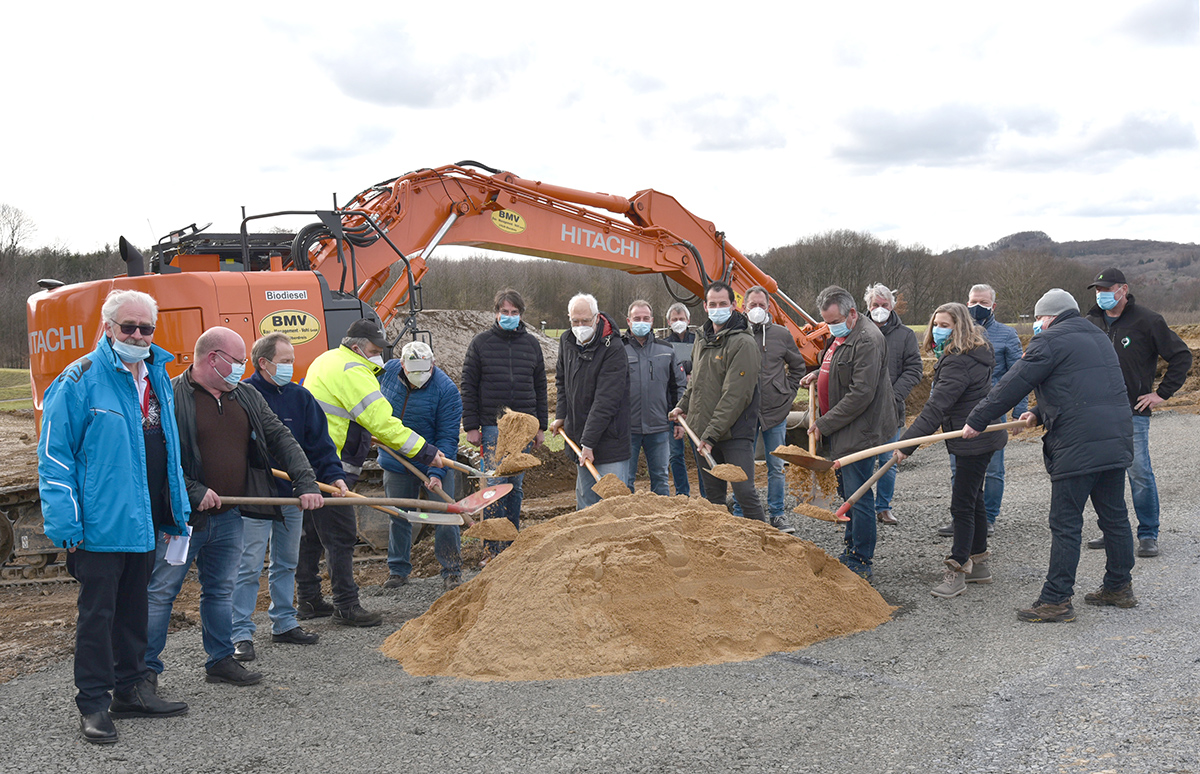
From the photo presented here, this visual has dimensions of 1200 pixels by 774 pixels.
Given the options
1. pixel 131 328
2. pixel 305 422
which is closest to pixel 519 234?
pixel 305 422

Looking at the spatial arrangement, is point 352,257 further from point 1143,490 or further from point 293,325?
point 1143,490

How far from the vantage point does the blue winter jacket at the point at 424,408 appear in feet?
23.6

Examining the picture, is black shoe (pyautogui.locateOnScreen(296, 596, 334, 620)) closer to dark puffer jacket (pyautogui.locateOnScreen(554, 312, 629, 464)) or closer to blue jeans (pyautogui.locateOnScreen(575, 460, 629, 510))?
blue jeans (pyautogui.locateOnScreen(575, 460, 629, 510))

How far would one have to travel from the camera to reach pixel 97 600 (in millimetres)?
4398

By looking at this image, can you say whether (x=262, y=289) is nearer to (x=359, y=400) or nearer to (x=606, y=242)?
(x=359, y=400)

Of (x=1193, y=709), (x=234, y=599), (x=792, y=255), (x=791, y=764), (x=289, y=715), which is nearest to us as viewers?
(x=791, y=764)

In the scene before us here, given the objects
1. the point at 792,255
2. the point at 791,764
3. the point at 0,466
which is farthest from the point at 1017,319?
the point at 791,764

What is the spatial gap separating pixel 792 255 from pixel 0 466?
1744 inches

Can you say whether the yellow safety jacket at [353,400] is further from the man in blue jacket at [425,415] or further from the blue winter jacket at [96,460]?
the blue winter jacket at [96,460]

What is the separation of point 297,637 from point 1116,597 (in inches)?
208

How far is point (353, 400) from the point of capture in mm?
6465

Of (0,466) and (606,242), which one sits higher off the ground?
(606,242)

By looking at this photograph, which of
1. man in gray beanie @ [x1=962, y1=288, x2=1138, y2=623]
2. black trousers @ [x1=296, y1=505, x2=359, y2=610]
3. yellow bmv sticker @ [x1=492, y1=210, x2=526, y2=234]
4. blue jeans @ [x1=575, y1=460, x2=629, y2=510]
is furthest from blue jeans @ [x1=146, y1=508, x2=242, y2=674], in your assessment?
yellow bmv sticker @ [x1=492, y1=210, x2=526, y2=234]

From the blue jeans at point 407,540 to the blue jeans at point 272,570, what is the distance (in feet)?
4.07
